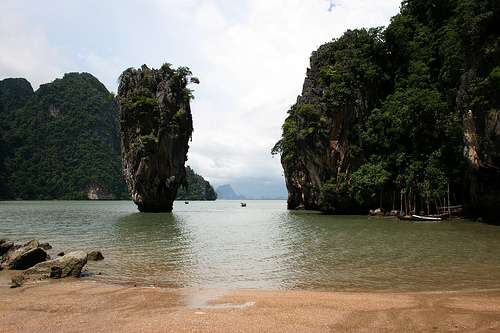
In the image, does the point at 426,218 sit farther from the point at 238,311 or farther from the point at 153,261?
the point at 238,311

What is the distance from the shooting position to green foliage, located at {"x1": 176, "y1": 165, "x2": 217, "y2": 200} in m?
140

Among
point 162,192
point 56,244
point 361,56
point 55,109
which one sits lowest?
point 56,244

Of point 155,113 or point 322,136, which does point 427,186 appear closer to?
point 322,136

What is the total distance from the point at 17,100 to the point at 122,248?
147 metres

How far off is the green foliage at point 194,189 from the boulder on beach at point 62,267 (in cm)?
12895

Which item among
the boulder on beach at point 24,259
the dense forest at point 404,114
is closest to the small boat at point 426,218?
the dense forest at point 404,114

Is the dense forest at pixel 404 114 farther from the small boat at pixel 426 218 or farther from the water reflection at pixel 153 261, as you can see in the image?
the water reflection at pixel 153 261

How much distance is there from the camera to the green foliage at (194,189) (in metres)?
140

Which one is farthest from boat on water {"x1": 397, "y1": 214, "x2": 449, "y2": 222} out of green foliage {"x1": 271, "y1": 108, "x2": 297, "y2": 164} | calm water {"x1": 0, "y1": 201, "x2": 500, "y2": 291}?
green foliage {"x1": 271, "y1": 108, "x2": 297, "y2": 164}

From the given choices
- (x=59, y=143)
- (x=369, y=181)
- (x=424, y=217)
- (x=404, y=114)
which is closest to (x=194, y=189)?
(x=59, y=143)

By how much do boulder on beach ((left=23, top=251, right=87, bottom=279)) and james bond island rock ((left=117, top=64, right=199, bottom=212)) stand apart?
3116 centimetres

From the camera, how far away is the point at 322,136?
36.4m

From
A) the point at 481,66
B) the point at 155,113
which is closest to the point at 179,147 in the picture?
the point at 155,113

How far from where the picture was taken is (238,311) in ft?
19.0
